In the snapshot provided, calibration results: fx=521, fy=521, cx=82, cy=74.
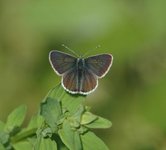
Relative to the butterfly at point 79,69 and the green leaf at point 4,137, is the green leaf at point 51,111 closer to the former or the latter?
the butterfly at point 79,69

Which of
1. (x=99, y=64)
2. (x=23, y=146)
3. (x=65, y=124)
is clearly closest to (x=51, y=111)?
(x=65, y=124)

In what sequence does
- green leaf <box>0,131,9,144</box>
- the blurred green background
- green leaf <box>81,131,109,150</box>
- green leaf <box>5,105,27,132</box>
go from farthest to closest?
the blurred green background, green leaf <box>5,105,27,132</box>, green leaf <box>0,131,9,144</box>, green leaf <box>81,131,109,150</box>

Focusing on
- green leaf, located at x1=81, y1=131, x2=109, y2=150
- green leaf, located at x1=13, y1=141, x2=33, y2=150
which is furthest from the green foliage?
green leaf, located at x1=13, y1=141, x2=33, y2=150

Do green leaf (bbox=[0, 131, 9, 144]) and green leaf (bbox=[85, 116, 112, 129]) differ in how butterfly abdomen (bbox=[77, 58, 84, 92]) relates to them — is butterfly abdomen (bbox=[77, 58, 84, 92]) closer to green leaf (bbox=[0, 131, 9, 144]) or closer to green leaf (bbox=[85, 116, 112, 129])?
green leaf (bbox=[85, 116, 112, 129])

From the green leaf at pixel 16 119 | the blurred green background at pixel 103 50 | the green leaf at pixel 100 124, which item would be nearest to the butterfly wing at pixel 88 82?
the green leaf at pixel 100 124

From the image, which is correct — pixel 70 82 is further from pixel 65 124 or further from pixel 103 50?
pixel 103 50

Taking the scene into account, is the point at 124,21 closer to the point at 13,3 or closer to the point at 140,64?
the point at 140,64
